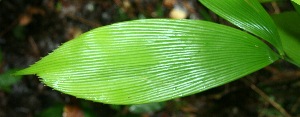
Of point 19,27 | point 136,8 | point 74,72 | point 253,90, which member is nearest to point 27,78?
point 19,27

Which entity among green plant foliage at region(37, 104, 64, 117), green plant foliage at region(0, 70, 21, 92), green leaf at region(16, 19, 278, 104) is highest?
green leaf at region(16, 19, 278, 104)

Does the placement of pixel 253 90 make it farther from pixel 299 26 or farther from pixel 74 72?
pixel 74 72

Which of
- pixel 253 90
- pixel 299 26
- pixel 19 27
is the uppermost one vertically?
pixel 299 26

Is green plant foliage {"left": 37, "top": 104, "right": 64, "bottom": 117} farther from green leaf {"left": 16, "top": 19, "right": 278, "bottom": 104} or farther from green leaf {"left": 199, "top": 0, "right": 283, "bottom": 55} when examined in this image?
green leaf {"left": 199, "top": 0, "right": 283, "bottom": 55}

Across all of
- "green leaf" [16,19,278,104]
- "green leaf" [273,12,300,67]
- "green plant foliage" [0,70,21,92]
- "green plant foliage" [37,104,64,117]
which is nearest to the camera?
"green leaf" [16,19,278,104]

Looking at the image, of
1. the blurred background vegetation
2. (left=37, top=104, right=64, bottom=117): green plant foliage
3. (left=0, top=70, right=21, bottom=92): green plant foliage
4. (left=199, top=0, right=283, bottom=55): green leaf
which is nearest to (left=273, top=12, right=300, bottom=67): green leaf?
(left=199, top=0, right=283, bottom=55): green leaf

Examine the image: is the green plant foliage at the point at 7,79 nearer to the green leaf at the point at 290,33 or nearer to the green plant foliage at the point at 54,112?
the green plant foliage at the point at 54,112

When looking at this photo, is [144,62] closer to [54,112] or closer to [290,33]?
[290,33]
